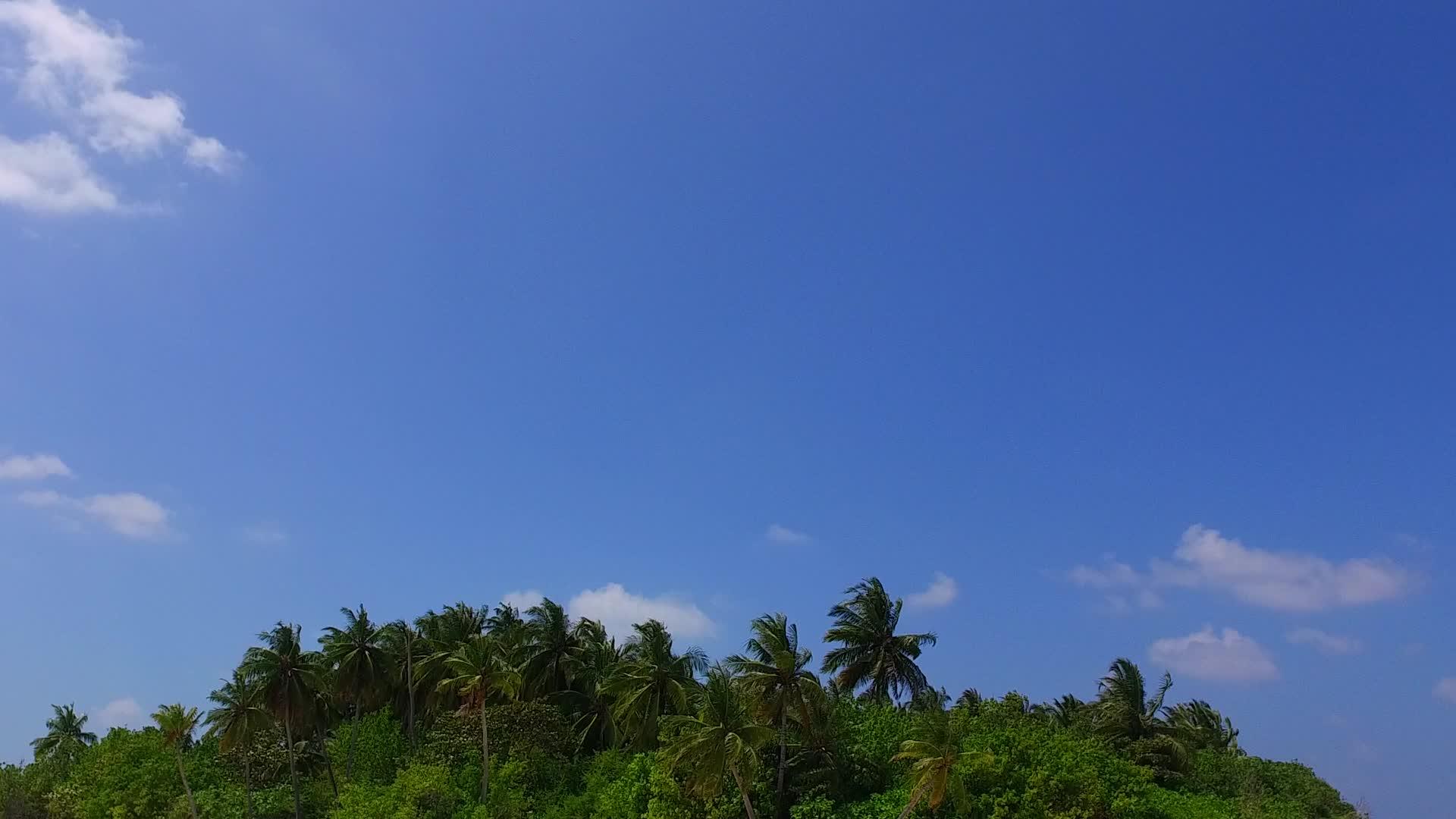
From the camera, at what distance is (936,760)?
138ft

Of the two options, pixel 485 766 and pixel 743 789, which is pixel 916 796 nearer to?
pixel 743 789

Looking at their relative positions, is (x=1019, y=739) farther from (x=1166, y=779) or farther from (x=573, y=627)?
(x=573, y=627)

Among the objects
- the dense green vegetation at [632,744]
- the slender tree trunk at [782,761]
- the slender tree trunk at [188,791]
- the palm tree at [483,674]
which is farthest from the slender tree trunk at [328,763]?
the slender tree trunk at [782,761]

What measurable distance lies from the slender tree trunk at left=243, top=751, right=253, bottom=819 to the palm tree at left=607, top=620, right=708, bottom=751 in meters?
25.6

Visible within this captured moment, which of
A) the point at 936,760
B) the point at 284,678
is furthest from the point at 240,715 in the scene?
the point at 936,760

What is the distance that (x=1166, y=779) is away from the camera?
57.7 metres

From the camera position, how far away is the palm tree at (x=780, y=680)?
49.1m

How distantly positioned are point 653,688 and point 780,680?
514 inches

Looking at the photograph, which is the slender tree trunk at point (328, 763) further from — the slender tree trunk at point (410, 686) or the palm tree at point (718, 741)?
the palm tree at point (718, 741)

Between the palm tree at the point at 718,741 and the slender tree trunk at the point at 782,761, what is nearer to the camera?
the palm tree at the point at 718,741

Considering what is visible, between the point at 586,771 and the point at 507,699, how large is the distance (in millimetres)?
11473

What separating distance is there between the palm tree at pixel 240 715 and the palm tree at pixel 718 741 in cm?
3389

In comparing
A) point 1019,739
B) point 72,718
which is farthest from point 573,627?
point 72,718

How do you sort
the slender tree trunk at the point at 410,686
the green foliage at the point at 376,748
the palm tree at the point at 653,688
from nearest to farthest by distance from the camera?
the palm tree at the point at 653,688 < the green foliage at the point at 376,748 < the slender tree trunk at the point at 410,686
